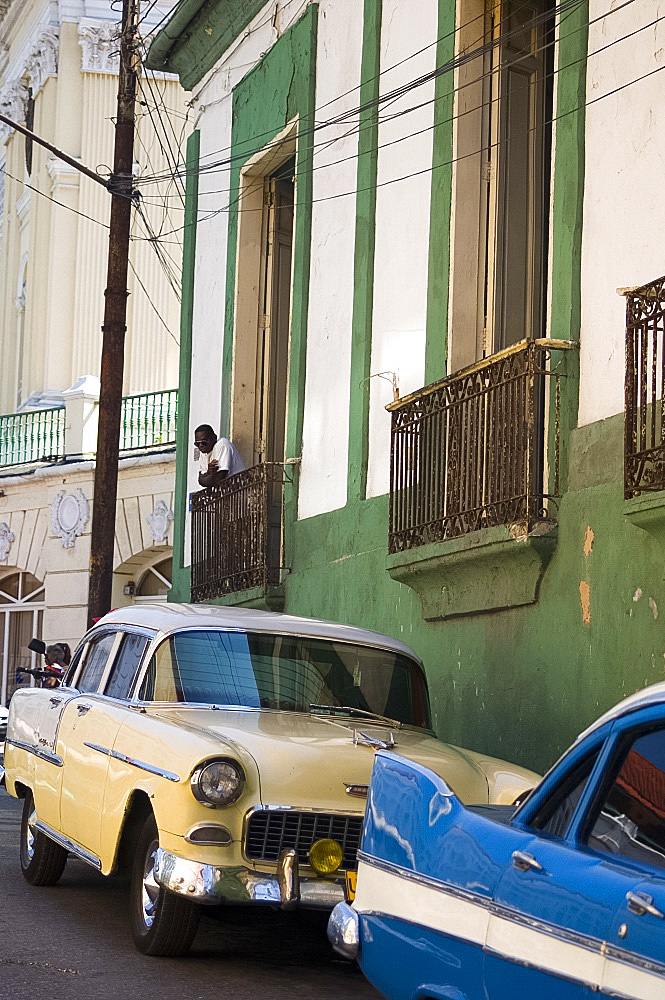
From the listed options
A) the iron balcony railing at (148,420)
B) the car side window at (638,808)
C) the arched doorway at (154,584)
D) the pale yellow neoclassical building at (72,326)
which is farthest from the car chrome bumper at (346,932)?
the arched doorway at (154,584)

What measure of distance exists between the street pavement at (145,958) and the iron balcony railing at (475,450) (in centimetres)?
306

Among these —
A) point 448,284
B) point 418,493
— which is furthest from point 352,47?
point 418,493

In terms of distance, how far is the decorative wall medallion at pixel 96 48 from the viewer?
2853 cm

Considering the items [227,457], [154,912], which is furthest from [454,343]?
[154,912]

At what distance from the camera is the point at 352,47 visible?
1365cm

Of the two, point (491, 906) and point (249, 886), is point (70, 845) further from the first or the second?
point (491, 906)

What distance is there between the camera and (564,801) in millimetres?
3943

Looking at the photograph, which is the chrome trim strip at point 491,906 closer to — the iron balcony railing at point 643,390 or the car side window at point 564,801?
the car side window at point 564,801

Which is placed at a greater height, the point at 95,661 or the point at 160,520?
the point at 160,520

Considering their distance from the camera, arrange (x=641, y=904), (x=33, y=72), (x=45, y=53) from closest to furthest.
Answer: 1. (x=641, y=904)
2. (x=45, y=53)
3. (x=33, y=72)

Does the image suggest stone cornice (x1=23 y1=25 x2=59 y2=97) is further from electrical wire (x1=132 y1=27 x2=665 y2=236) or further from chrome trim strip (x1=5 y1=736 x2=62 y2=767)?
chrome trim strip (x1=5 y1=736 x2=62 y2=767)

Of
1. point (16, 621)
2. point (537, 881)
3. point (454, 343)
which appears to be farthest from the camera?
point (16, 621)

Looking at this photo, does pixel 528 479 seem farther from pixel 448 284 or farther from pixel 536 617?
pixel 448 284

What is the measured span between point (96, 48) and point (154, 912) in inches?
949
